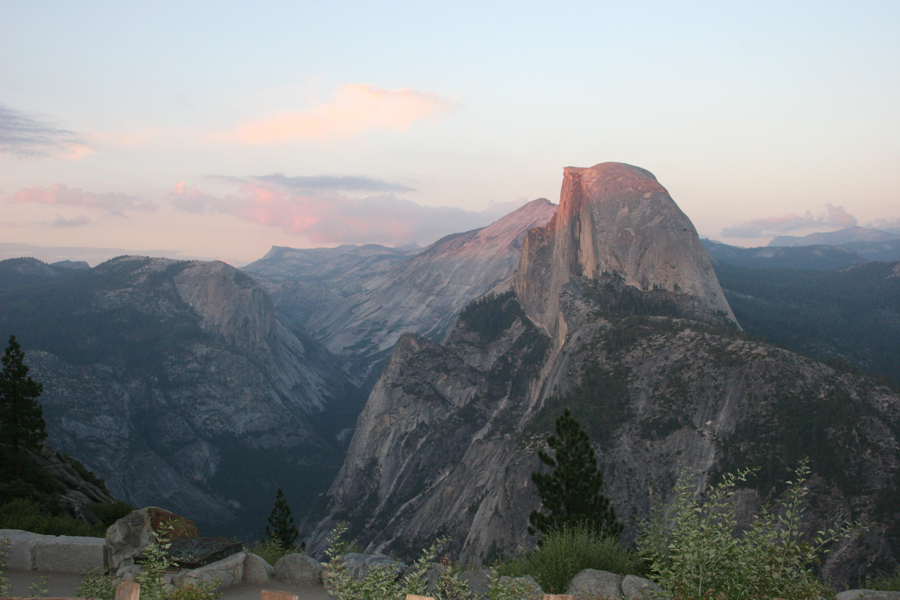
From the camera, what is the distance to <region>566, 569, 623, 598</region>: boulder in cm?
1333

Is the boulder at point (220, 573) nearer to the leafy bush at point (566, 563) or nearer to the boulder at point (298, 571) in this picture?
the boulder at point (298, 571)

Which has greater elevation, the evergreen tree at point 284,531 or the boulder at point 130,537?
the boulder at point 130,537

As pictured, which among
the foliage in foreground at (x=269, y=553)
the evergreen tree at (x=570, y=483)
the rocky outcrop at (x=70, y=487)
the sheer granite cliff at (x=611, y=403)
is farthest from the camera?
the sheer granite cliff at (x=611, y=403)

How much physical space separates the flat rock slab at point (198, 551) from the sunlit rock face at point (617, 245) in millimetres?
103473

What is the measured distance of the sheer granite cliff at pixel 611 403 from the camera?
197 ft

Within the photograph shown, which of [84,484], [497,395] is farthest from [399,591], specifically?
[497,395]

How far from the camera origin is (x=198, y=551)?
48.9 ft

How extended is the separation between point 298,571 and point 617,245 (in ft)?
387

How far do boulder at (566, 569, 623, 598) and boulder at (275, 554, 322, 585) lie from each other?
22.0 feet

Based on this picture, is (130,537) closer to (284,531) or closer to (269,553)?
(269,553)

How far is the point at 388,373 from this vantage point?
6422 inches

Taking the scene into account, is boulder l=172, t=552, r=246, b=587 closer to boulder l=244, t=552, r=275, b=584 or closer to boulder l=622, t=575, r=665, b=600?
boulder l=244, t=552, r=275, b=584

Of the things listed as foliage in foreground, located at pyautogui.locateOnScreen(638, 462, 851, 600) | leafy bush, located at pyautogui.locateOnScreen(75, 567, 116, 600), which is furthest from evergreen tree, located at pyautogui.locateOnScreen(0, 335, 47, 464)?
foliage in foreground, located at pyautogui.locateOnScreen(638, 462, 851, 600)

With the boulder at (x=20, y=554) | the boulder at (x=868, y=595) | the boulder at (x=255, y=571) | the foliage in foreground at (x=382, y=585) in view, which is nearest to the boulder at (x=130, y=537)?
the boulder at (x=255, y=571)
